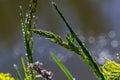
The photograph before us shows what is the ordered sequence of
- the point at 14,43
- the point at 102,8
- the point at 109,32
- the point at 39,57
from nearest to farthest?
the point at 39,57 → the point at 109,32 → the point at 14,43 → the point at 102,8

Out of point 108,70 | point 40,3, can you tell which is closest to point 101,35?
point 40,3

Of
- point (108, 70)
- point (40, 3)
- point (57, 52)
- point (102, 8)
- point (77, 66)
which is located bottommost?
point (108, 70)

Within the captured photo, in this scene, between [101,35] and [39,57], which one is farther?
[101,35]

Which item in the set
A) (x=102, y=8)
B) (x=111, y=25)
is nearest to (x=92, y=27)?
(x=111, y=25)

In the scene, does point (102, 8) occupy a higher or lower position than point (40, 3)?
lower

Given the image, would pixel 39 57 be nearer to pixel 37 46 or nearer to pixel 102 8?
pixel 37 46

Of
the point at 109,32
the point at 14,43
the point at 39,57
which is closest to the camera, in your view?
the point at 39,57

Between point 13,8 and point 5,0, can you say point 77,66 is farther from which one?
point 5,0
